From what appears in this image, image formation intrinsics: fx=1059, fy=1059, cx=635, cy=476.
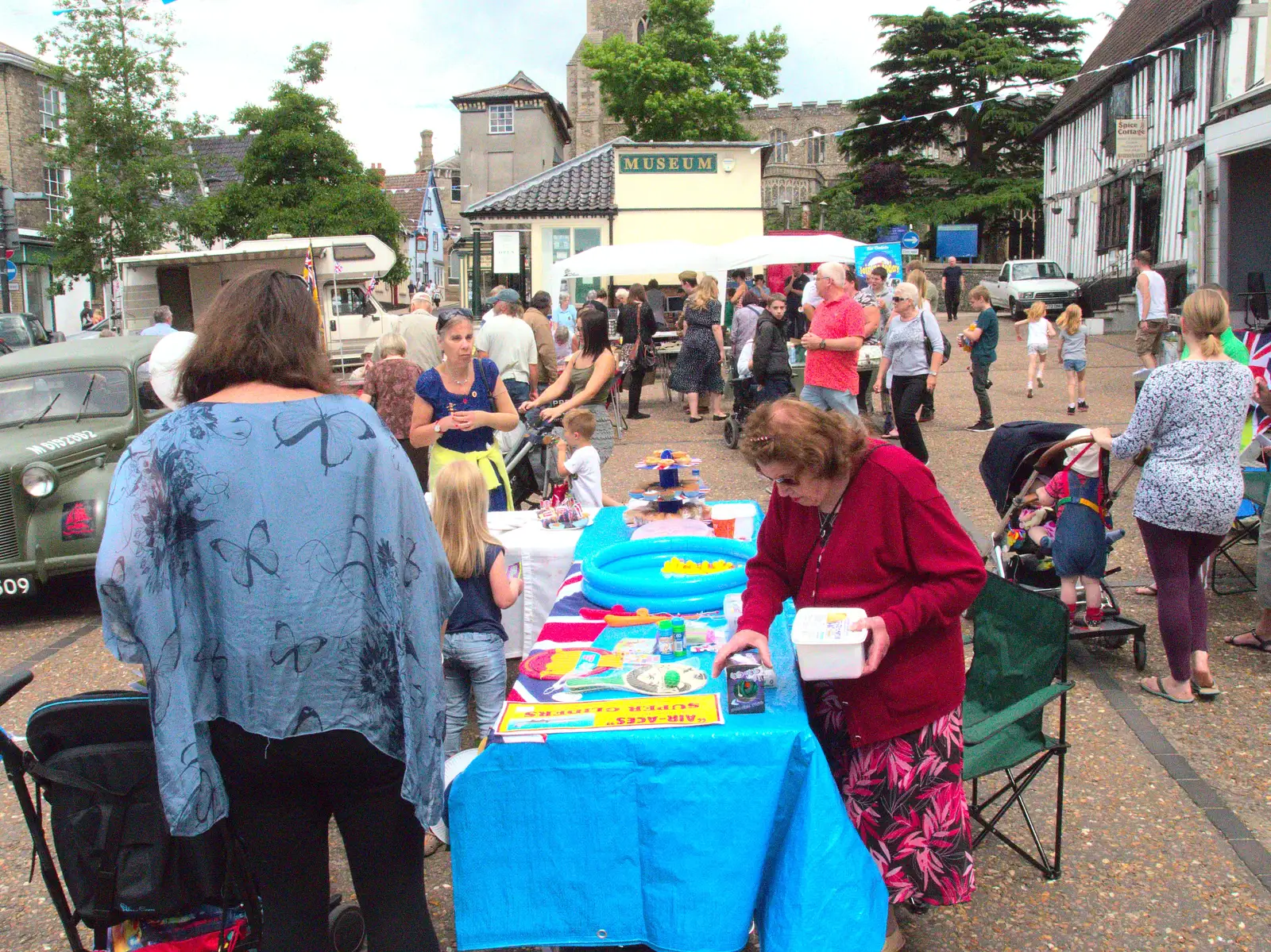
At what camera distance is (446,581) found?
2.25m

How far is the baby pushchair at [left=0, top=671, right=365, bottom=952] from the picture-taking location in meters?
2.36

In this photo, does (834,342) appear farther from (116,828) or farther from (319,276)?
(319,276)

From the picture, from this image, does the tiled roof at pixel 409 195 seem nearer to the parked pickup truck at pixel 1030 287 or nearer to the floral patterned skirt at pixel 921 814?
the parked pickup truck at pixel 1030 287

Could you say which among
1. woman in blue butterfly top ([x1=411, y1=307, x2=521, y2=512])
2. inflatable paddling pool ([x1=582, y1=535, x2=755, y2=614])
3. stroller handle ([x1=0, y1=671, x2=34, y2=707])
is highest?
woman in blue butterfly top ([x1=411, y1=307, x2=521, y2=512])

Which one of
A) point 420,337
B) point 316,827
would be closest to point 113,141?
point 420,337

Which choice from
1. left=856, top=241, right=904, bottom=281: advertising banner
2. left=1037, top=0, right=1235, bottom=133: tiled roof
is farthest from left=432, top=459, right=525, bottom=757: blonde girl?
left=1037, top=0, right=1235, bottom=133: tiled roof

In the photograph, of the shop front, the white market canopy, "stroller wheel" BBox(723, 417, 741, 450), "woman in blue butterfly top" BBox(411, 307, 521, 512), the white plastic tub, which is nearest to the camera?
the white plastic tub

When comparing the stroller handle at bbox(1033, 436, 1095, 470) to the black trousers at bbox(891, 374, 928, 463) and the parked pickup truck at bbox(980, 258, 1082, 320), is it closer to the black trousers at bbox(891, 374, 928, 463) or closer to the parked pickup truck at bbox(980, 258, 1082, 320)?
the black trousers at bbox(891, 374, 928, 463)

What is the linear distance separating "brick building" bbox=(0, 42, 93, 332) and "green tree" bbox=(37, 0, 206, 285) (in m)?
14.0

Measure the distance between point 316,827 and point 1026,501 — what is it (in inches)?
178

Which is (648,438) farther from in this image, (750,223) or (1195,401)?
(750,223)

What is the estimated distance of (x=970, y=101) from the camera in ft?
132

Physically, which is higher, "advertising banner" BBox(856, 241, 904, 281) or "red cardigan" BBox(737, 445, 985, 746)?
"advertising banner" BBox(856, 241, 904, 281)

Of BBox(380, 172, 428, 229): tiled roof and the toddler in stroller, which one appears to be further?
BBox(380, 172, 428, 229): tiled roof
